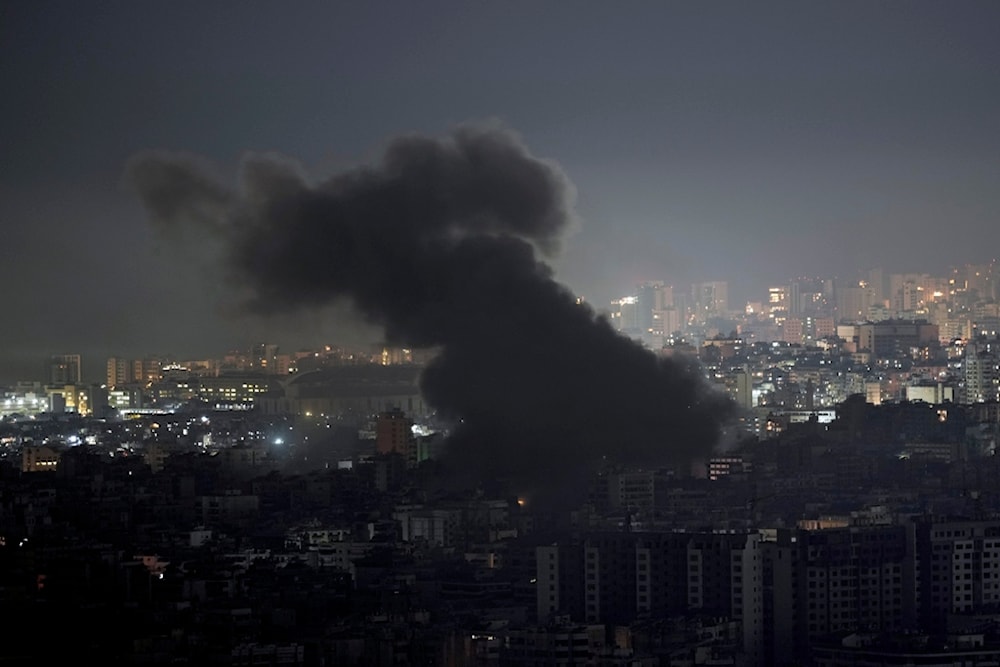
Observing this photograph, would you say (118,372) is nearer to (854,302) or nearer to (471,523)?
(854,302)

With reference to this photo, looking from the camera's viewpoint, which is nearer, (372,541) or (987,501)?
(372,541)

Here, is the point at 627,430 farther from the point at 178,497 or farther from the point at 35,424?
the point at 35,424

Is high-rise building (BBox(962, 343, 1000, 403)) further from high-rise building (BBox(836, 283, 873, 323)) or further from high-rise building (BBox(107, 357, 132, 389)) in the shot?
high-rise building (BBox(107, 357, 132, 389))

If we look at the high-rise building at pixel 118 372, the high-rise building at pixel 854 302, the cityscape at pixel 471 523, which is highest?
the high-rise building at pixel 854 302

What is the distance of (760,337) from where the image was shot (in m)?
42.1

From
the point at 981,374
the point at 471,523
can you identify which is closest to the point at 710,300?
the point at 981,374

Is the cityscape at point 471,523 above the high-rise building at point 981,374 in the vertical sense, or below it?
below

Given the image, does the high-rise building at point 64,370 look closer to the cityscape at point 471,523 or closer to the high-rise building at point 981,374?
the cityscape at point 471,523

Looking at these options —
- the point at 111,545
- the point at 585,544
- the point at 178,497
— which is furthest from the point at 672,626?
the point at 178,497

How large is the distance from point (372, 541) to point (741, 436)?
8.70m

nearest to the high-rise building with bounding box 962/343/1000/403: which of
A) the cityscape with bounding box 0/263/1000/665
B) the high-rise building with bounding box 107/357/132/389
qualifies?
the cityscape with bounding box 0/263/1000/665

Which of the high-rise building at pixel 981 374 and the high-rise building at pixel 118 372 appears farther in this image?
the high-rise building at pixel 981 374

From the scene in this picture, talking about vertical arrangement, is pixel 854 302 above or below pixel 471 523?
above

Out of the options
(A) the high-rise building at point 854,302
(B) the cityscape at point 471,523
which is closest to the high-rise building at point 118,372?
(B) the cityscape at point 471,523
